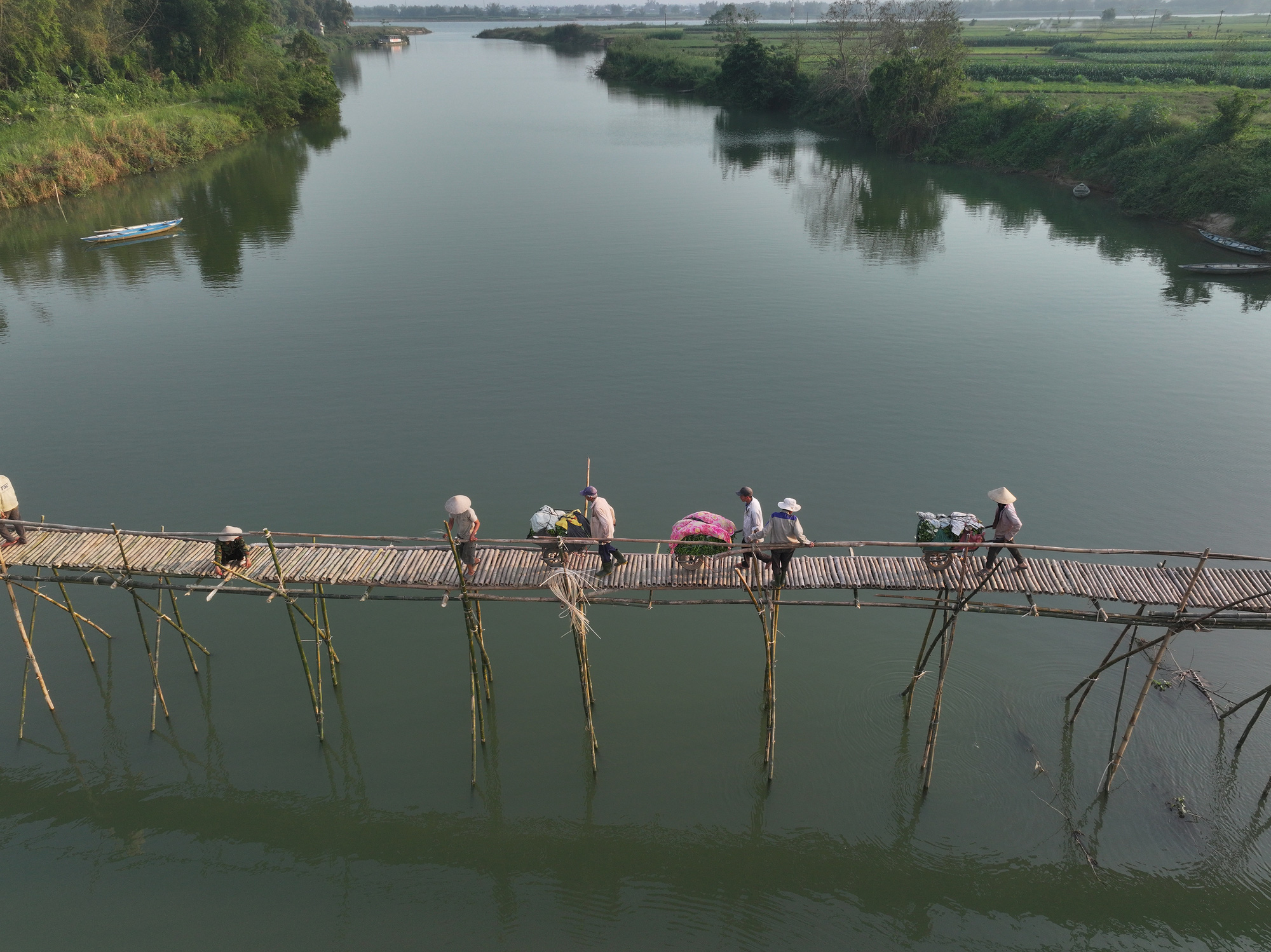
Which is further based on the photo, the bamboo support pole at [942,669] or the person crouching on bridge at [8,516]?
the person crouching on bridge at [8,516]

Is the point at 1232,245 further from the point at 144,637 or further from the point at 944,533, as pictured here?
the point at 144,637

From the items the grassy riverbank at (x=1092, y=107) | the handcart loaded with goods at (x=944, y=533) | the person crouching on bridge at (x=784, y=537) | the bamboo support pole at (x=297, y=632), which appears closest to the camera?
the bamboo support pole at (x=297, y=632)

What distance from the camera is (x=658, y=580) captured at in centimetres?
1148

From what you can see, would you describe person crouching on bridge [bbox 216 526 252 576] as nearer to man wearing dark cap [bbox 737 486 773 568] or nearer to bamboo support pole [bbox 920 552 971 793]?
man wearing dark cap [bbox 737 486 773 568]

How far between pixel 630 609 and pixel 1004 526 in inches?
255

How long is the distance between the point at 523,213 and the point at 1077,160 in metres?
28.4

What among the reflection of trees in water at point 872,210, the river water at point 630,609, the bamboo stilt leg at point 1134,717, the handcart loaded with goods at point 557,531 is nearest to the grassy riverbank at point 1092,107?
the river water at point 630,609

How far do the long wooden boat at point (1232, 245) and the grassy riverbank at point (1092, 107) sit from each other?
2.39 ft

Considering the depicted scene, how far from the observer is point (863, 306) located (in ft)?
94.7

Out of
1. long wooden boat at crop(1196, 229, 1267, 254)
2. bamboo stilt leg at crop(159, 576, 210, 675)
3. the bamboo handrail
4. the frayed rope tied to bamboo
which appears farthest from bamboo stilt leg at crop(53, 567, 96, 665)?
long wooden boat at crop(1196, 229, 1267, 254)

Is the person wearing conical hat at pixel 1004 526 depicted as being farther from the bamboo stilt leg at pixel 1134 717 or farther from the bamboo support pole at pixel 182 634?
the bamboo support pole at pixel 182 634

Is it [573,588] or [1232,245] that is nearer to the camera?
[573,588]

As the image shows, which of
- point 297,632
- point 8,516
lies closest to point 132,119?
point 8,516

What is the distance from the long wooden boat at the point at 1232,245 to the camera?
31000 mm
